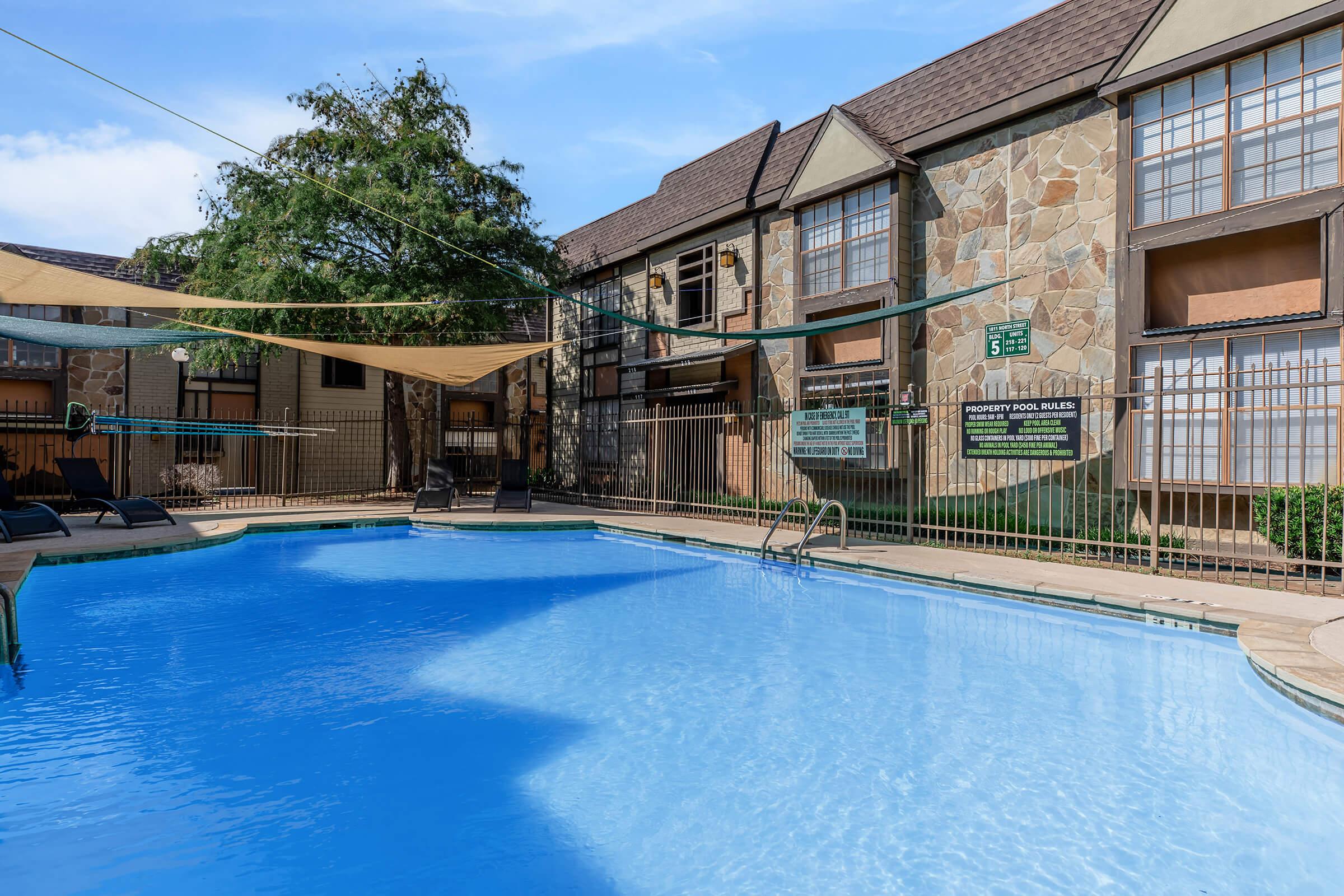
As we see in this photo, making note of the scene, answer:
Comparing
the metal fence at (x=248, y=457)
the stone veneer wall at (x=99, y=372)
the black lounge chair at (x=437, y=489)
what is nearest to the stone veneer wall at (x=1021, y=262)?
the black lounge chair at (x=437, y=489)

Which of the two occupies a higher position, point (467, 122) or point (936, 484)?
point (467, 122)

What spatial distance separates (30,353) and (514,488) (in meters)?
11.2

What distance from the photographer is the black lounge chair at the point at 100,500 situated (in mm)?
10719

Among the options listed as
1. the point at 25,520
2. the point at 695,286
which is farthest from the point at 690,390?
the point at 25,520

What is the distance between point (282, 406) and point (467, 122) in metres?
8.71

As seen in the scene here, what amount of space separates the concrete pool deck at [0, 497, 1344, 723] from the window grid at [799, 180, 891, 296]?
4.27m

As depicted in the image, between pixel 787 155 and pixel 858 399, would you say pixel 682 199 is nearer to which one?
pixel 787 155

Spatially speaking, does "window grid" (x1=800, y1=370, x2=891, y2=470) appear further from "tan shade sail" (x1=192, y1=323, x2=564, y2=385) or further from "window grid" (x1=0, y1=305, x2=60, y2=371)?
"window grid" (x1=0, y1=305, x2=60, y2=371)

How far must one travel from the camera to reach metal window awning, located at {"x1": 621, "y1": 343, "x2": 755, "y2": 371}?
45.6 ft

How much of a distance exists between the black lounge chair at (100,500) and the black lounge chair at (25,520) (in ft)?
2.55

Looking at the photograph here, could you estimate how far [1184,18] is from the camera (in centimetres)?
852

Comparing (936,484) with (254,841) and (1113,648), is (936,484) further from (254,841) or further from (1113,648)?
(254,841)

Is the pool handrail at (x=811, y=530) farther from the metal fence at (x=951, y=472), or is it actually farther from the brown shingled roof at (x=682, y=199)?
the brown shingled roof at (x=682, y=199)

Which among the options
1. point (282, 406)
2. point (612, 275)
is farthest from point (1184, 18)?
point (282, 406)
